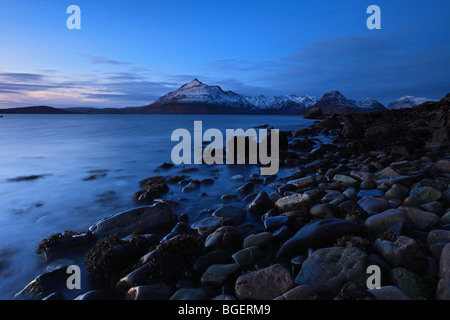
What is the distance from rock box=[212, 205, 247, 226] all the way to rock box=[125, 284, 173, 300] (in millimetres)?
2803

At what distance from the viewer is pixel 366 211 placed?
5.83m

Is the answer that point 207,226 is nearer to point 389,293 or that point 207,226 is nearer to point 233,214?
point 233,214

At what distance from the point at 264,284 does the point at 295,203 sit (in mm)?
3232

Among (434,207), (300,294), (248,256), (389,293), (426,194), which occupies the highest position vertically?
(426,194)

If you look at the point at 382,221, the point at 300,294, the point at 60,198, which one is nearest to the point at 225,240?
the point at 300,294

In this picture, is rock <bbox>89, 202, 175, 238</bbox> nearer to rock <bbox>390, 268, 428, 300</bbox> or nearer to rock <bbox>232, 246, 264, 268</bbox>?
rock <bbox>232, 246, 264, 268</bbox>

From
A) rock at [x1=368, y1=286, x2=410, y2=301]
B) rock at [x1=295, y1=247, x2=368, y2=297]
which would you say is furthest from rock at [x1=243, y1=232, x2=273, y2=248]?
rock at [x1=368, y1=286, x2=410, y2=301]

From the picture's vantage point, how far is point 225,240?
16.9 feet

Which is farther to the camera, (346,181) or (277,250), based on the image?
(346,181)

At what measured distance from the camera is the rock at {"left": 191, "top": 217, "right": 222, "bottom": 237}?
582 cm
